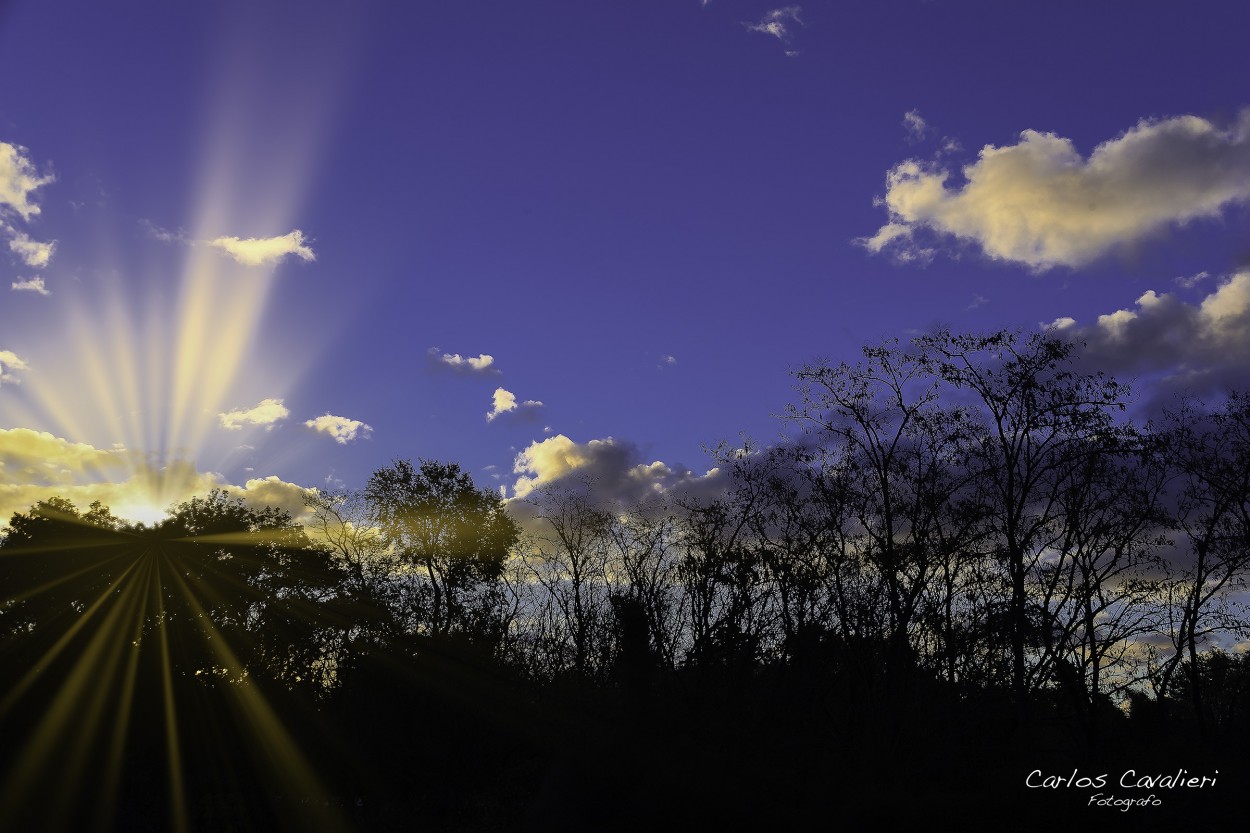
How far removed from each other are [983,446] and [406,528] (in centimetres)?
3096

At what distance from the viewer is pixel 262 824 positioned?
99.3 feet

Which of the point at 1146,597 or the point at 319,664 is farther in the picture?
the point at 319,664

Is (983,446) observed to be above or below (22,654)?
above

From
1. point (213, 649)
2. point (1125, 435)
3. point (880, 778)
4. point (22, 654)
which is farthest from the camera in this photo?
point (213, 649)

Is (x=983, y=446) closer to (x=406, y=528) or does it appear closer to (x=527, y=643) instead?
(x=527, y=643)

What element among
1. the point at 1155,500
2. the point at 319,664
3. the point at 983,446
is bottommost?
the point at 319,664

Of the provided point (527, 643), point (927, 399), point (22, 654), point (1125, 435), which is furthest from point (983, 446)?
point (22, 654)

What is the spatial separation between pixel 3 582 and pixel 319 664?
14.1 metres

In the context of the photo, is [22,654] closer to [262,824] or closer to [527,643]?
[262,824]

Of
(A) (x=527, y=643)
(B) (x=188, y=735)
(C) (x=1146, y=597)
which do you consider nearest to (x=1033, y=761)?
(C) (x=1146, y=597)

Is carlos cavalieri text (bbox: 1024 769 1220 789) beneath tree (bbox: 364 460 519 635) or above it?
beneath

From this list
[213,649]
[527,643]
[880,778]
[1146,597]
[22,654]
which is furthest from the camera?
[527,643]

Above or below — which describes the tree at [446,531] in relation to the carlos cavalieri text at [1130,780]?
above

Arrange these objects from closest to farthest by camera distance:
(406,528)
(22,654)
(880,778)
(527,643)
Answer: (880,778), (22,654), (527,643), (406,528)
